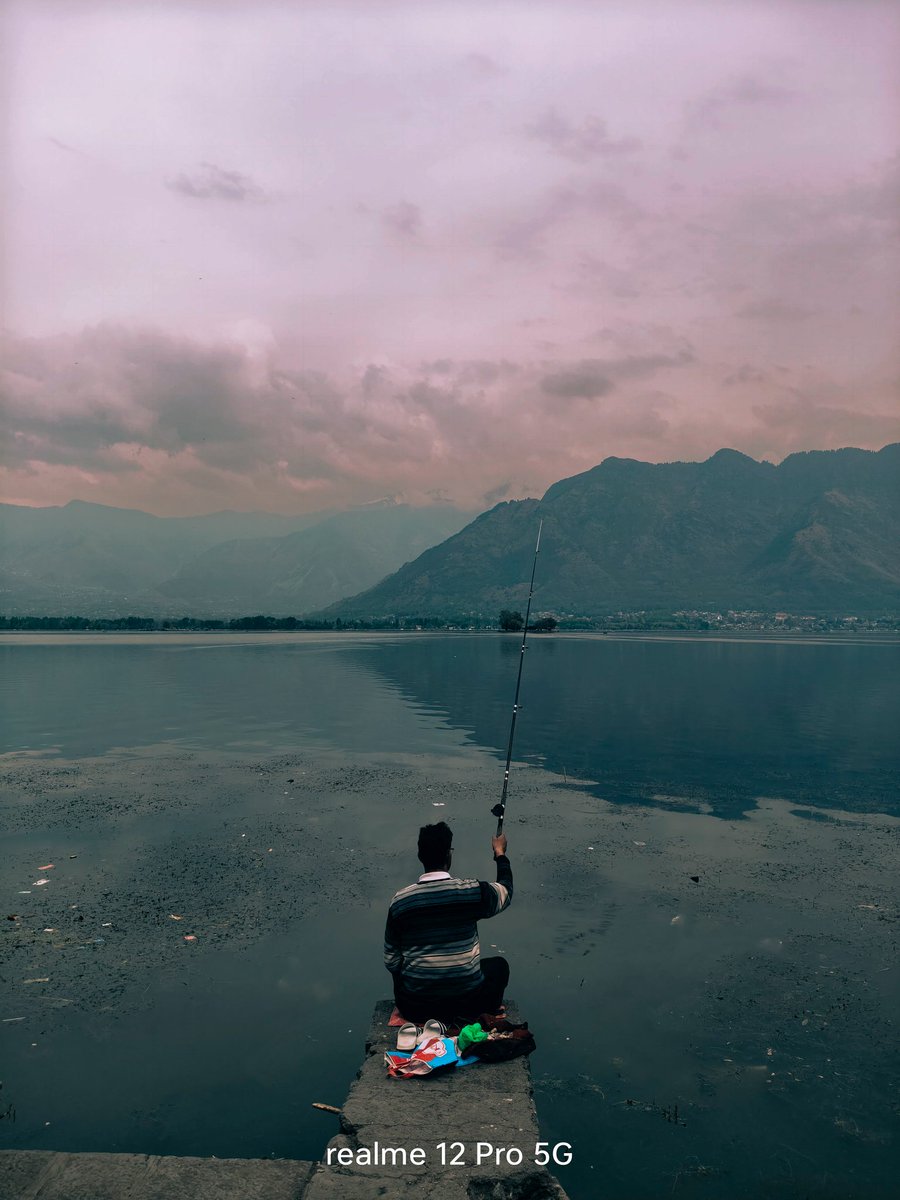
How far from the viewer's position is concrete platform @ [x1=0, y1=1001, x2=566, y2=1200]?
589cm

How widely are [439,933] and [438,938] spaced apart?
0.05m

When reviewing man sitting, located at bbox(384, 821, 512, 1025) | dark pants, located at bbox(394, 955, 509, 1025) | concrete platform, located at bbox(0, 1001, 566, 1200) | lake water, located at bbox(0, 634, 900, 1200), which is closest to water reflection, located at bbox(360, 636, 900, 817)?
lake water, located at bbox(0, 634, 900, 1200)

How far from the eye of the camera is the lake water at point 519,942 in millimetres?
7410

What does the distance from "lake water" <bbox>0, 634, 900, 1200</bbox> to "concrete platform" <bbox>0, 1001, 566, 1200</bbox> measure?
2.43ft

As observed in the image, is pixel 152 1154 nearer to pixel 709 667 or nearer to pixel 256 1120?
pixel 256 1120

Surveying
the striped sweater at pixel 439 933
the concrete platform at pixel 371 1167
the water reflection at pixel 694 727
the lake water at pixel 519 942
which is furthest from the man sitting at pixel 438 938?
the water reflection at pixel 694 727

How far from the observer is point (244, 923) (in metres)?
11.8

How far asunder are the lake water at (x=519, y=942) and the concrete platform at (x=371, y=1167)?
2.43 feet

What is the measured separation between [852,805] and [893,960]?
10056 mm

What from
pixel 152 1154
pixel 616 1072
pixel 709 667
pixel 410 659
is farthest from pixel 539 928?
pixel 410 659

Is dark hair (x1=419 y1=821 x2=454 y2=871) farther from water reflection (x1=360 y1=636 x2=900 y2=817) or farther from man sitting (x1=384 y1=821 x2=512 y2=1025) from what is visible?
water reflection (x1=360 y1=636 x2=900 y2=817)

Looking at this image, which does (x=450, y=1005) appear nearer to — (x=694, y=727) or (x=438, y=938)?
(x=438, y=938)

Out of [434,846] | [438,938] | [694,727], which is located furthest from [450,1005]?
[694,727]

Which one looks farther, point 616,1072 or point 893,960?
point 893,960
